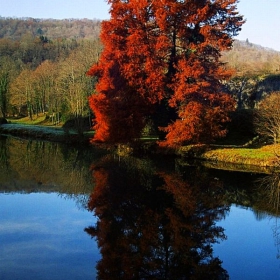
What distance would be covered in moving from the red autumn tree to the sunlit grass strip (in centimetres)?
109

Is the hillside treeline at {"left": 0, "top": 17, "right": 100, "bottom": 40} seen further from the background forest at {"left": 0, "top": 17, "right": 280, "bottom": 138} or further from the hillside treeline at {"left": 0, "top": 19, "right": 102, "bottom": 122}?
the hillside treeline at {"left": 0, "top": 19, "right": 102, "bottom": 122}

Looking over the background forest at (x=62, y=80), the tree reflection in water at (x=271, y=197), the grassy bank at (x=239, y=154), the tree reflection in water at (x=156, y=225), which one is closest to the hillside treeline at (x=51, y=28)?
the background forest at (x=62, y=80)

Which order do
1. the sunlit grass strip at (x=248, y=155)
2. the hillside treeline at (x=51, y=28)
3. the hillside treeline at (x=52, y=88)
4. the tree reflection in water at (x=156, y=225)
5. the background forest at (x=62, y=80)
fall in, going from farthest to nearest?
1. the hillside treeline at (x=51, y=28)
2. the hillside treeline at (x=52, y=88)
3. the background forest at (x=62, y=80)
4. the sunlit grass strip at (x=248, y=155)
5. the tree reflection in water at (x=156, y=225)

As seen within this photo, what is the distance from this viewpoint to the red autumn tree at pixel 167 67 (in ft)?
73.4

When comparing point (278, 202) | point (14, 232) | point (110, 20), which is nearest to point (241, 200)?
point (278, 202)

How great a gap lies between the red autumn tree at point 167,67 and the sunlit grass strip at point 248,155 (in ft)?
3.58

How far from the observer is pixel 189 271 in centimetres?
781

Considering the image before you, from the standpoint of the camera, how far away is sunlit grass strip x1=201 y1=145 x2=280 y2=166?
796 inches

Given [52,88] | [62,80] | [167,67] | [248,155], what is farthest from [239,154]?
[52,88]

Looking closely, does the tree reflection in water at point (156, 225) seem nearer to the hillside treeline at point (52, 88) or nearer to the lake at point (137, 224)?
the lake at point (137, 224)

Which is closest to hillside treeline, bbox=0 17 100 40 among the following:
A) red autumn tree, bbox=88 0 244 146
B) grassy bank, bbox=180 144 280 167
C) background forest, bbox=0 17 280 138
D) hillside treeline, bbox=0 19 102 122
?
background forest, bbox=0 17 280 138

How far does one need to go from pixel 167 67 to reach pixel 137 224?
15.1 metres

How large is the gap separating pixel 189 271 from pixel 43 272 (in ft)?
9.82

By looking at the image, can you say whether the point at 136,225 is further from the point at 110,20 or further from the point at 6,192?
the point at 110,20
